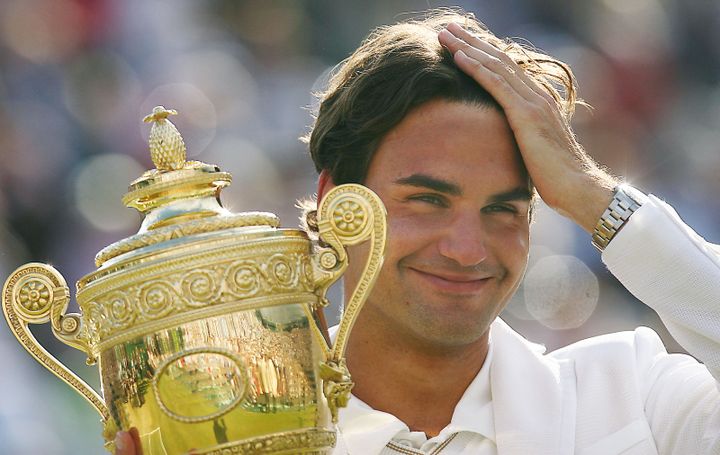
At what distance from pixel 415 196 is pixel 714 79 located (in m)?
4.18

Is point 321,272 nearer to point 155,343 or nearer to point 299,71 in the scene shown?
point 155,343

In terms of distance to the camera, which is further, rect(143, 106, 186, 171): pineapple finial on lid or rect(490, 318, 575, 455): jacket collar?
rect(490, 318, 575, 455): jacket collar

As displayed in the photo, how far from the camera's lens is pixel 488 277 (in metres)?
2.44

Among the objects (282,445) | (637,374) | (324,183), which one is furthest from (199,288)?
(637,374)

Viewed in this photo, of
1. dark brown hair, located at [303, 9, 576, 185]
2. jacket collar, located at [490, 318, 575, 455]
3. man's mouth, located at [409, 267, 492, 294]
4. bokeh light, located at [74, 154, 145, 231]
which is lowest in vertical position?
jacket collar, located at [490, 318, 575, 455]

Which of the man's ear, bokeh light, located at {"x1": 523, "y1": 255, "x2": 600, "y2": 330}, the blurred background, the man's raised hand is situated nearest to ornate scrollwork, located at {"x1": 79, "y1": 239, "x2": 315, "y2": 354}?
the man's raised hand

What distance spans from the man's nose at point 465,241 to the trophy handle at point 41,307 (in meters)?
0.75

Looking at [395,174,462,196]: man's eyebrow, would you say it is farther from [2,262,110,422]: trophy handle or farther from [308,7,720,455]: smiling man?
[2,262,110,422]: trophy handle

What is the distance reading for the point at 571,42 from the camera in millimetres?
6129

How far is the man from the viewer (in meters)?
2.27

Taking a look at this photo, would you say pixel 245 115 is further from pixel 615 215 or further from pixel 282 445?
pixel 282 445

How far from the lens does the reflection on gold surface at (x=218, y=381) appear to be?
69.6 inches

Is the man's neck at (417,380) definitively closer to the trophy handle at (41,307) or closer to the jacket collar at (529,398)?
the jacket collar at (529,398)

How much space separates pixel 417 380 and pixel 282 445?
81 cm
